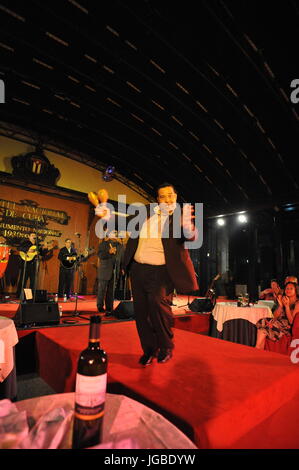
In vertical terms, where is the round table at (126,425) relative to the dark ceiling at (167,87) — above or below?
below

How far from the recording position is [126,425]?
2.65ft

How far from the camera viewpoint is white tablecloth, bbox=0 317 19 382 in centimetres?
186

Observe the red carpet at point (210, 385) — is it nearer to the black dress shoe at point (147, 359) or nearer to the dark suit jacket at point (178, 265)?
the black dress shoe at point (147, 359)

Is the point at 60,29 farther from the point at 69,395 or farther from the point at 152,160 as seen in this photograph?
the point at 69,395

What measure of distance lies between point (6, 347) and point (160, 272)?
142 cm

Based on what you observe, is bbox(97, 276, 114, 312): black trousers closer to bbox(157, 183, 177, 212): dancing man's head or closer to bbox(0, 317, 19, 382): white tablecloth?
bbox(0, 317, 19, 382): white tablecloth

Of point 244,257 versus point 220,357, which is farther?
point 244,257

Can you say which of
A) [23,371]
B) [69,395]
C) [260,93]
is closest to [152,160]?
[260,93]

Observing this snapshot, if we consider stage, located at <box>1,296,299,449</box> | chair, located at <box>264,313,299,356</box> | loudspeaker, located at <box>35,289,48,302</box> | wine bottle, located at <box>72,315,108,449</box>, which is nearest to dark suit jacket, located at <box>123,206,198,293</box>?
stage, located at <box>1,296,299,449</box>

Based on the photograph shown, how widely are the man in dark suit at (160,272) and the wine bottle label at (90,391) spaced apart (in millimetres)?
1419

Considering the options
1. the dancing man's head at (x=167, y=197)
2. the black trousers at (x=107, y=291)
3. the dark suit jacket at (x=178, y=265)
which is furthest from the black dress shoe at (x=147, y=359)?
the black trousers at (x=107, y=291)

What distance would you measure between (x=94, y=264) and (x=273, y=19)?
31.3 ft

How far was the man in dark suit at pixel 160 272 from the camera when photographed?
217cm
